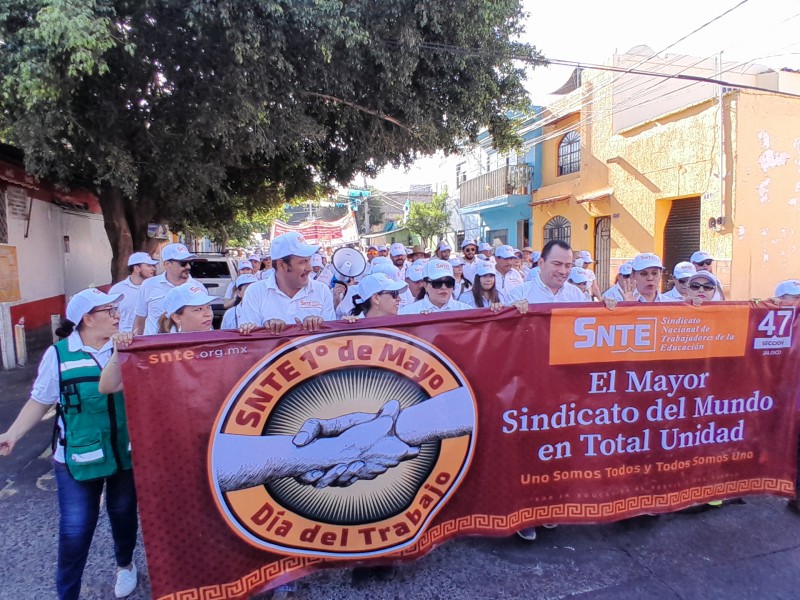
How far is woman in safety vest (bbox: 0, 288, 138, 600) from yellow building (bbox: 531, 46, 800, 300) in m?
12.2

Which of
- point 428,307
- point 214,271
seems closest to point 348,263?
point 428,307

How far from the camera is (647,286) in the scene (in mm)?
4516

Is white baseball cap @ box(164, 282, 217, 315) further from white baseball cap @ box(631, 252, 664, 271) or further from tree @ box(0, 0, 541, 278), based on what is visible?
white baseball cap @ box(631, 252, 664, 271)

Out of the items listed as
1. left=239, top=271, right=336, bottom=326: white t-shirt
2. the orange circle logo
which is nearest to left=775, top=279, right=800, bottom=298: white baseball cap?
the orange circle logo

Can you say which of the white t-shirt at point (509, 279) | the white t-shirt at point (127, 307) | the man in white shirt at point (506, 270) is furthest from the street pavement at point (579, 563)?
the white t-shirt at point (509, 279)

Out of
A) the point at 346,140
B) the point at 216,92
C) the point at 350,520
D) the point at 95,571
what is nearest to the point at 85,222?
the point at 346,140

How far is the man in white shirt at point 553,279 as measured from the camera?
13.1ft

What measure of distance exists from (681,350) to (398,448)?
1.88m

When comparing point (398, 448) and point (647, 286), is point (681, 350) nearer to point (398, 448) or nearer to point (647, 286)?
point (647, 286)

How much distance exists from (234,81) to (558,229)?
14.2 m

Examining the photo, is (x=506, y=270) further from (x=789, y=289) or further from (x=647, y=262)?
(x=789, y=289)

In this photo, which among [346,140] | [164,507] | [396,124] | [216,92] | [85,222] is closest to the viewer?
[164,507]

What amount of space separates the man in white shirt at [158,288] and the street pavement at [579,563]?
1875 mm

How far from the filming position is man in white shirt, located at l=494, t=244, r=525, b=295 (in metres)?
6.52
